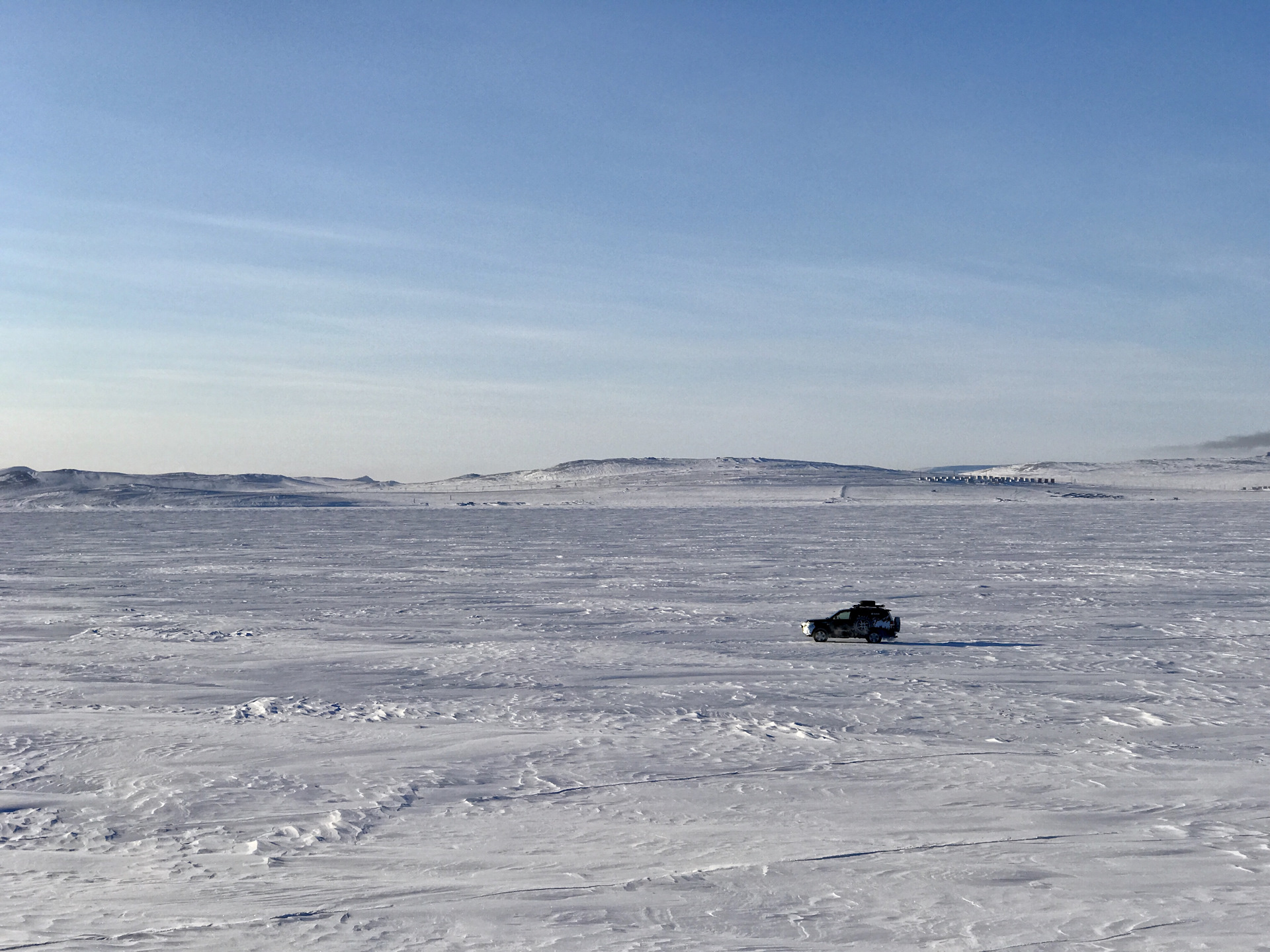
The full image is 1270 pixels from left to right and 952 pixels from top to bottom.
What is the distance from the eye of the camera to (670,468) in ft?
463

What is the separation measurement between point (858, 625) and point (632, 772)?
701 cm

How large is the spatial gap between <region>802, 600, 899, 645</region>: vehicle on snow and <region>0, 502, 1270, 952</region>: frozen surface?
0.28 metres

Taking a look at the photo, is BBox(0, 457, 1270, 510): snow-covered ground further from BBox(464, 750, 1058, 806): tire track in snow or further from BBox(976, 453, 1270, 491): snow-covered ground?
BBox(464, 750, 1058, 806): tire track in snow

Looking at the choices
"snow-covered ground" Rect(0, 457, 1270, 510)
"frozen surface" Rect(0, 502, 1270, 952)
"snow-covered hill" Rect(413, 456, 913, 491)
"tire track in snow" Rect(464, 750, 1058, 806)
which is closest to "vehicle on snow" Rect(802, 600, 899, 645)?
"frozen surface" Rect(0, 502, 1270, 952)

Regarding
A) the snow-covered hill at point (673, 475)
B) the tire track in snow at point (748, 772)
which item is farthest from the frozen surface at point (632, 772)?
the snow-covered hill at point (673, 475)

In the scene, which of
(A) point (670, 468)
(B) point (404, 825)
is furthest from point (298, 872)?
Result: (A) point (670, 468)

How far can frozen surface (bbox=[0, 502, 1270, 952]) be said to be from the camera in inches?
241

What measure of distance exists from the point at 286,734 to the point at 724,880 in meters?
5.21

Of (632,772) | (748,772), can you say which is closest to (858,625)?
(748,772)

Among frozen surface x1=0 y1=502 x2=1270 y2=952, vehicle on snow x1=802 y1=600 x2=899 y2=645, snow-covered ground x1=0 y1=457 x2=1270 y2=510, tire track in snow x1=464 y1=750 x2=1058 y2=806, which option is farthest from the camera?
snow-covered ground x1=0 y1=457 x2=1270 y2=510

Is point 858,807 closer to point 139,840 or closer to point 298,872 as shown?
point 298,872

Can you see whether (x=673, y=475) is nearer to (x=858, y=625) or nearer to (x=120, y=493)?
(x=120, y=493)

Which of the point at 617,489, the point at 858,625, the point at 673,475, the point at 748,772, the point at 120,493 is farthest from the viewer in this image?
the point at 673,475

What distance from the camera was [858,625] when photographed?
15.1m
